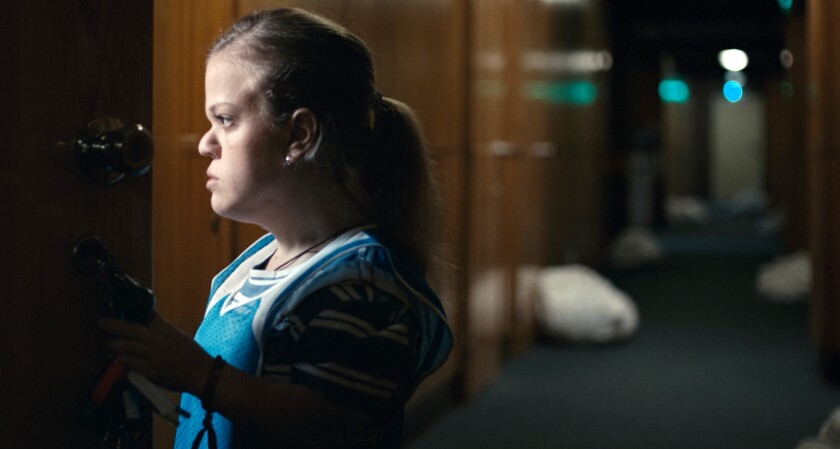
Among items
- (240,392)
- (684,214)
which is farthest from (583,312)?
(684,214)

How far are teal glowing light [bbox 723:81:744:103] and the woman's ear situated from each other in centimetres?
2270

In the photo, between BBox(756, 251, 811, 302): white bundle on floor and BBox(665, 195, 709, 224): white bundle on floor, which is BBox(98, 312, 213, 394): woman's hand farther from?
BBox(665, 195, 709, 224): white bundle on floor

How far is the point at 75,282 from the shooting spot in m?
0.94

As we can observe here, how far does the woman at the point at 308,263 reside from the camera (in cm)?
98

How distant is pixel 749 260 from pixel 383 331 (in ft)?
32.1

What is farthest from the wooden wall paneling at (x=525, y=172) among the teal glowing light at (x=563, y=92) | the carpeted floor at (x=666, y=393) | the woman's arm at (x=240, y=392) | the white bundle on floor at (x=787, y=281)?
the woman's arm at (x=240, y=392)

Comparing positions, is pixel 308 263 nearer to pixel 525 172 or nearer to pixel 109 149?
pixel 109 149

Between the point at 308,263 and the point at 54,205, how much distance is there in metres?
0.28

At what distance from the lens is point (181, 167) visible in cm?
186

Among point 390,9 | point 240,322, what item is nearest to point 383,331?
point 240,322

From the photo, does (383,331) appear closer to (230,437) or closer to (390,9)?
(230,437)

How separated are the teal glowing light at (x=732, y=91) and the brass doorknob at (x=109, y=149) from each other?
2291 centimetres

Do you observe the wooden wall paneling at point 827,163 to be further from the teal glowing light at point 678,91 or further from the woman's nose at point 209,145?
the teal glowing light at point 678,91

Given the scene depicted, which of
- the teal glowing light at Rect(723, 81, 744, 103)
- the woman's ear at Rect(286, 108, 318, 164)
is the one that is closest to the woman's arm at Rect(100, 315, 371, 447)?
the woman's ear at Rect(286, 108, 318, 164)
